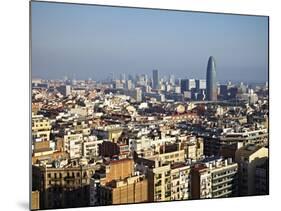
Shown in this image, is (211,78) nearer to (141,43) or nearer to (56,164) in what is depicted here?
(141,43)

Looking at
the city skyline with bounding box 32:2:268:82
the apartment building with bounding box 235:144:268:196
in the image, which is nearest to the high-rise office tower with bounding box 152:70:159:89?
the city skyline with bounding box 32:2:268:82

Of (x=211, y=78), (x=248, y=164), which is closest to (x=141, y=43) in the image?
(x=211, y=78)

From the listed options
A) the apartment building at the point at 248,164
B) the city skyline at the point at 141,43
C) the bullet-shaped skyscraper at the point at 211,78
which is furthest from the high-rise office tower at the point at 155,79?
the apartment building at the point at 248,164

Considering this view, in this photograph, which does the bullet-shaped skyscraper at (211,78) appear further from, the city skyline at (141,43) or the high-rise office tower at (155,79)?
the high-rise office tower at (155,79)

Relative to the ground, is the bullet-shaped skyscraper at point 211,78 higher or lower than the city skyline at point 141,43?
lower

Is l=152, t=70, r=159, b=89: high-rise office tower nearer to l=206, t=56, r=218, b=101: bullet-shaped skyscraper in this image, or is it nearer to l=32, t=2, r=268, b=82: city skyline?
l=32, t=2, r=268, b=82: city skyline

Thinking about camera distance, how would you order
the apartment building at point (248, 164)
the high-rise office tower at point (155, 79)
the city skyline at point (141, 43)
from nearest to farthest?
1. the city skyline at point (141, 43)
2. the high-rise office tower at point (155, 79)
3. the apartment building at point (248, 164)

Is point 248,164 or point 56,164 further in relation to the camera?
point 248,164

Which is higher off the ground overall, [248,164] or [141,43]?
[141,43]

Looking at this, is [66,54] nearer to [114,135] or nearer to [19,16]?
[19,16]

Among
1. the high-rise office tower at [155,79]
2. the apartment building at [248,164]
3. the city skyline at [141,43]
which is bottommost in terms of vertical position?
the apartment building at [248,164]
